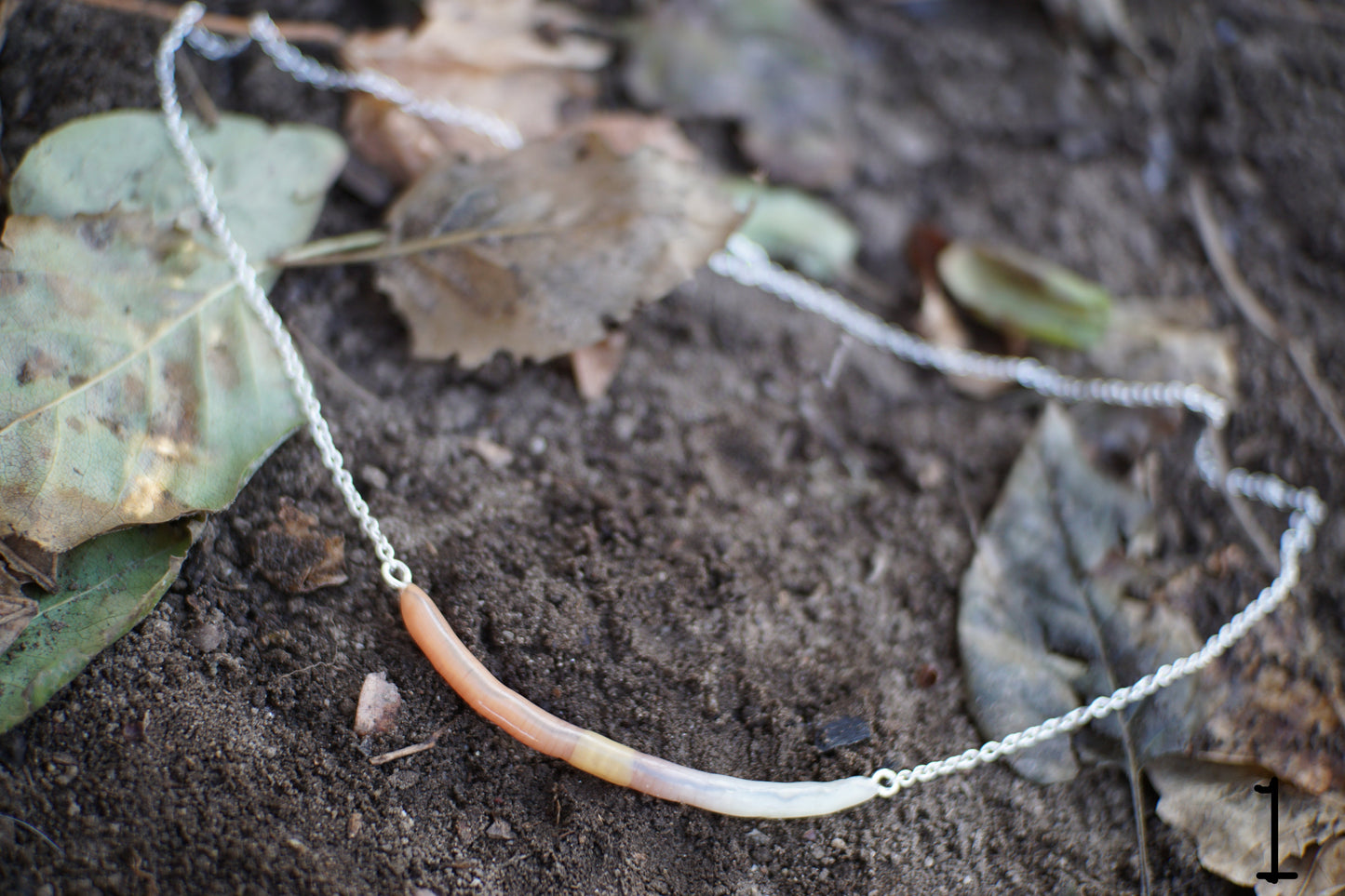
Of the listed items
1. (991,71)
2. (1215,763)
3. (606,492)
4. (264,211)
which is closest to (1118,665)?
(1215,763)

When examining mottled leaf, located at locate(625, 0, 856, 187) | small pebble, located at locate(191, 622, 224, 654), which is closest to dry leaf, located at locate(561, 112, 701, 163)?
mottled leaf, located at locate(625, 0, 856, 187)

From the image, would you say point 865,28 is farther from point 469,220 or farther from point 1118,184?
point 469,220

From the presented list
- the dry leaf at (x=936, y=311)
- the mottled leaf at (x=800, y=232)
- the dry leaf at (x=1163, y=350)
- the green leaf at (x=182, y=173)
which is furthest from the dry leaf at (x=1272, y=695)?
the green leaf at (x=182, y=173)

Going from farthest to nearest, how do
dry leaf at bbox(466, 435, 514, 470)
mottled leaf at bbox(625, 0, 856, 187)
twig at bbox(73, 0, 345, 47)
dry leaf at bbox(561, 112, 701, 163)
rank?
1. mottled leaf at bbox(625, 0, 856, 187)
2. dry leaf at bbox(561, 112, 701, 163)
3. twig at bbox(73, 0, 345, 47)
4. dry leaf at bbox(466, 435, 514, 470)

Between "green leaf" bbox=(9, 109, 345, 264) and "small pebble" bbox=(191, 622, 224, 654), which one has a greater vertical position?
"green leaf" bbox=(9, 109, 345, 264)

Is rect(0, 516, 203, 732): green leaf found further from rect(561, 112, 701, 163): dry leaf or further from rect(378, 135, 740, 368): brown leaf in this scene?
rect(561, 112, 701, 163): dry leaf

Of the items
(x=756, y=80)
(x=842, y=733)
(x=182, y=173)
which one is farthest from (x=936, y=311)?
(x=182, y=173)
